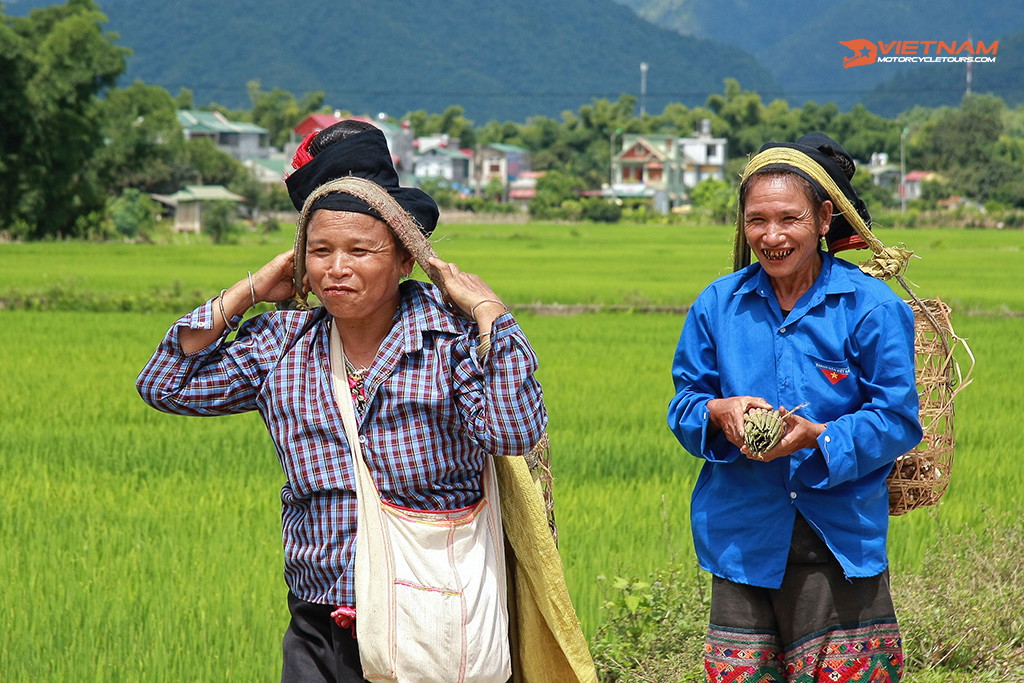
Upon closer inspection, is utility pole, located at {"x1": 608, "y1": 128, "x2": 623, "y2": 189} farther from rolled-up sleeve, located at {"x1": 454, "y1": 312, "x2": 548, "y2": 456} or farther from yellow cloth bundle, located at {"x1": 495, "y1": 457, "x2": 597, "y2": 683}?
rolled-up sleeve, located at {"x1": 454, "y1": 312, "x2": 548, "y2": 456}

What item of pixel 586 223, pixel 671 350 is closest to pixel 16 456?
pixel 671 350

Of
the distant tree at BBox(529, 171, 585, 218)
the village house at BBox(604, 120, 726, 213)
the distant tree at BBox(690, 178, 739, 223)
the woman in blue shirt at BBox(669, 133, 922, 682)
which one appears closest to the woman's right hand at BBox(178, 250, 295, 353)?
the woman in blue shirt at BBox(669, 133, 922, 682)

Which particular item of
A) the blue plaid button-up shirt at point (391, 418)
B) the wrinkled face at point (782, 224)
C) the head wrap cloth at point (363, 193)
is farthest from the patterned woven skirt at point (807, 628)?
the head wrap cloth at point (363, 193)

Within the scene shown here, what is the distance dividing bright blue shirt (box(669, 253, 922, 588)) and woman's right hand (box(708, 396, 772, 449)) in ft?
0.18

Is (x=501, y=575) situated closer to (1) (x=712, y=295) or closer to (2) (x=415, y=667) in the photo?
(2) (x=415, y=667)

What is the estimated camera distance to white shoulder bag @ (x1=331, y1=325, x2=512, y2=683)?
228 cm

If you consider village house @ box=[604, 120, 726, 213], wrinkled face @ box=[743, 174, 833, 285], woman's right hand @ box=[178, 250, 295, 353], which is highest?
Answer: village house @ box=[604, 120, 726, 213]

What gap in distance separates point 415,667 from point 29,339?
11039 millimetres

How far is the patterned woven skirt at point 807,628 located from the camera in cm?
255

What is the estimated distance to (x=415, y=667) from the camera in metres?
2.29

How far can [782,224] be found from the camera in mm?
2604

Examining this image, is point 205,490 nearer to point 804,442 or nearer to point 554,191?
point 804,442

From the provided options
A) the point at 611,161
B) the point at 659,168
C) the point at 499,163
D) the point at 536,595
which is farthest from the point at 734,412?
the point at 499,163

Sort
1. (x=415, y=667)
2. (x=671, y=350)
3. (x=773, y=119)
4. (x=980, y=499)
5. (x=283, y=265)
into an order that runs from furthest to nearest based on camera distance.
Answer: (x=773, y=119) < (x=671, y=350) < (x=980, y=499) < (x=283, y=265) < (x=415, y=667)
